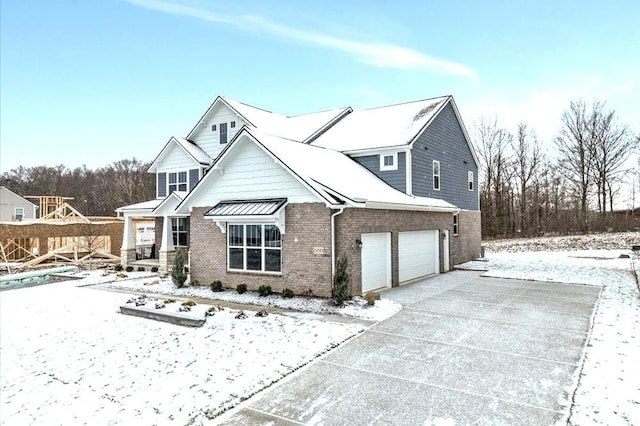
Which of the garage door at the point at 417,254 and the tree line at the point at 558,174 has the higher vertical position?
the tree line at the point at 558,174

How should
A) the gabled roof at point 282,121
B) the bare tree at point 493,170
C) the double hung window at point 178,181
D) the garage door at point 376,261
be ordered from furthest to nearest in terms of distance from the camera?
the bare tree at point 493,170, the double hung window at point 178,181, the gabled roof at point 282,121, the garage door at point 376,261

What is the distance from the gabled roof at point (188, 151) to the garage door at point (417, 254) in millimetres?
11939

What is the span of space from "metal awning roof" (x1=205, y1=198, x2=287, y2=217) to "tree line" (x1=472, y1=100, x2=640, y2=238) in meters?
32.6

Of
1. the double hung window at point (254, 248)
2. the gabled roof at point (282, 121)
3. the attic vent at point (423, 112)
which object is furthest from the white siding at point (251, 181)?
the attic vent at point (423, 112)

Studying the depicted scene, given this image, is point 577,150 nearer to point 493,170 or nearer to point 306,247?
point 493,170

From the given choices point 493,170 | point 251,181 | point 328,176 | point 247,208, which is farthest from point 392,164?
point 493,170

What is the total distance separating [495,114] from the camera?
41406 millimetres

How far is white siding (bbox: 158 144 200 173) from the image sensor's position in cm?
2142

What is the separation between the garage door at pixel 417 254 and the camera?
47.4 feet

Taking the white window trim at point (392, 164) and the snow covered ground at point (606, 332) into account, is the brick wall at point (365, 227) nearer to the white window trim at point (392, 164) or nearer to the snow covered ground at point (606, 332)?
the white window trim at point (392, 164)

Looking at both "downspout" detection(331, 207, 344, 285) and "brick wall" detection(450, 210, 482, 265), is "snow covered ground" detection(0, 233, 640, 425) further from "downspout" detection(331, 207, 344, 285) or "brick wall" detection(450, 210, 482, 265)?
"brick wall" detection(450, 210, 482, 265)

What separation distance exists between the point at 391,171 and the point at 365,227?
5.46 m

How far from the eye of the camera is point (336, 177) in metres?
13.4

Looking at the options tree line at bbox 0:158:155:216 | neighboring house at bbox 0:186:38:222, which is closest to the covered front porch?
neighboring house at bbox 0:186:38:222
